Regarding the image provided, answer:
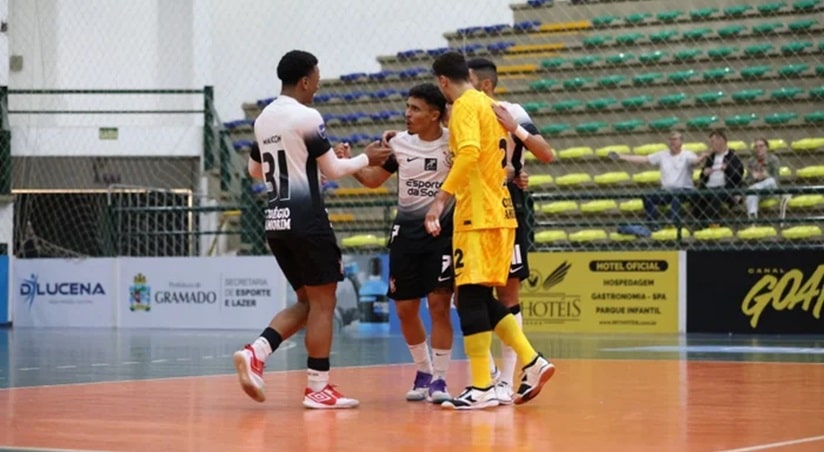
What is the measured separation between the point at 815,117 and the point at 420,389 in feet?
43.7

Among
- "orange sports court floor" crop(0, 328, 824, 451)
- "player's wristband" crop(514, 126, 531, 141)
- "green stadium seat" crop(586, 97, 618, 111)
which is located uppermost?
"green stadium seat" crop(586, 97, 618, 111)

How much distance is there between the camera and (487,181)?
292 inches

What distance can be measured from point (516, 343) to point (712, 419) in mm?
1262

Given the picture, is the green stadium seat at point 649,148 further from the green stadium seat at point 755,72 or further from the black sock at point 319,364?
the black sock at point 319,364

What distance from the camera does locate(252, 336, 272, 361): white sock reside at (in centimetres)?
744

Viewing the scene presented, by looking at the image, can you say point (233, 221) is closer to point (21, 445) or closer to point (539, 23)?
point (539, 23)

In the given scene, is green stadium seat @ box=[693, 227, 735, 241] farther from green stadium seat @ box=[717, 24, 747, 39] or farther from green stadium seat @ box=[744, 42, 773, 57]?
green stadium seat @ box=[717, 24, 747, 39]

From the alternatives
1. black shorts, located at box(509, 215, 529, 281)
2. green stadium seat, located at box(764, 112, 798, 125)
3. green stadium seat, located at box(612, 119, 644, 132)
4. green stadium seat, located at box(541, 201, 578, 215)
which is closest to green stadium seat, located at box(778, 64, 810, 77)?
green stadium seat, located at box(764, 112, 798, 125)

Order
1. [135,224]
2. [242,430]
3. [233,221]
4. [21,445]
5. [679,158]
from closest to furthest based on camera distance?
[21,445] < [242,430] < [679,158] < [135,224] < [233,221]

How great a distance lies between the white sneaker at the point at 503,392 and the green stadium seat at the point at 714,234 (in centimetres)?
1001

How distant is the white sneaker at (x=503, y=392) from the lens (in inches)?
294

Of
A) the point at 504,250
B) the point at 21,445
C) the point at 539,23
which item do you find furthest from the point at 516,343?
the point at 539,23

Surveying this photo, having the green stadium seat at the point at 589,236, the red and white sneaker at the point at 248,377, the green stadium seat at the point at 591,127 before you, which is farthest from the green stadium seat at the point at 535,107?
the red and white sneaker at the point at 248,377

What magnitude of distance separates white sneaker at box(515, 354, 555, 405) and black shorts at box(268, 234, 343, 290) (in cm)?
113
